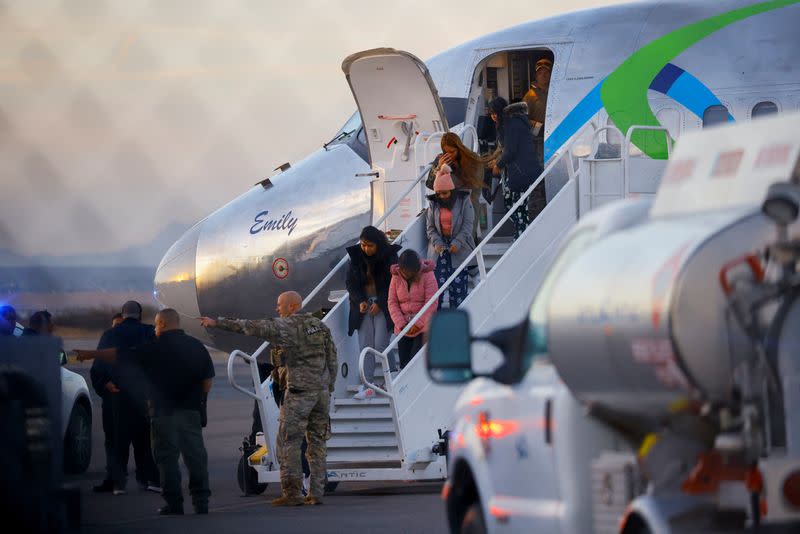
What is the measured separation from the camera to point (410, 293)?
43.7 ft

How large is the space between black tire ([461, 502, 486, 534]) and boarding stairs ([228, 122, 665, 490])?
222 inches

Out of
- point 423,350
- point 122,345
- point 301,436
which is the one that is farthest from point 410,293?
point 122,345

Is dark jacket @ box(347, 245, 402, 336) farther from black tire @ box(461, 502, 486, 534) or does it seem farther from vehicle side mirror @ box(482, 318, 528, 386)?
vehicle side mirror @ box(482, 318, 528, 386)

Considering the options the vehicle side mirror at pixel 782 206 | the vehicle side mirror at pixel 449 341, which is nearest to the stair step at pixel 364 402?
the vehicle side mirror at pixel 449 341

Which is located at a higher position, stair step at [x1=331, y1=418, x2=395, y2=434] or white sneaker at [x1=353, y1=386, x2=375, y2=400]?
white sneaker at [x1=353, y1=386, x2=375, y2=400]

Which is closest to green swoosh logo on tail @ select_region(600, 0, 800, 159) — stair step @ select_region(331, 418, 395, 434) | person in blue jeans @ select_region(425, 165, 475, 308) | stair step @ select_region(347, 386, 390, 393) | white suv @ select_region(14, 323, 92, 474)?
person in blue jeans @ select_region(425, 165, 475, 308)

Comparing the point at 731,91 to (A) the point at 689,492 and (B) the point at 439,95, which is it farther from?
(A) the point at 689,492

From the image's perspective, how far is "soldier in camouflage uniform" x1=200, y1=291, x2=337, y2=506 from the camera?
12.4m

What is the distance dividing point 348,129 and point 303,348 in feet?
17.1

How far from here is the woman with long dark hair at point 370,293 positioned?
1368cm

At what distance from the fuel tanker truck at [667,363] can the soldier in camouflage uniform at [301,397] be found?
5.98m

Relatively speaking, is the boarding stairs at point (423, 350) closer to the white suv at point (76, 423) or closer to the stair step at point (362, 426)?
the stair step at point (362, 426)

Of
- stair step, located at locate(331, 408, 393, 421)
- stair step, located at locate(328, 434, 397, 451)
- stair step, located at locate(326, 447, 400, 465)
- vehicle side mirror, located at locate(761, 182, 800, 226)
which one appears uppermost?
Result: vehicle side mirror, located at locate(761, 182, 800, 226)

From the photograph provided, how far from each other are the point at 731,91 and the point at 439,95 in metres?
3.00
